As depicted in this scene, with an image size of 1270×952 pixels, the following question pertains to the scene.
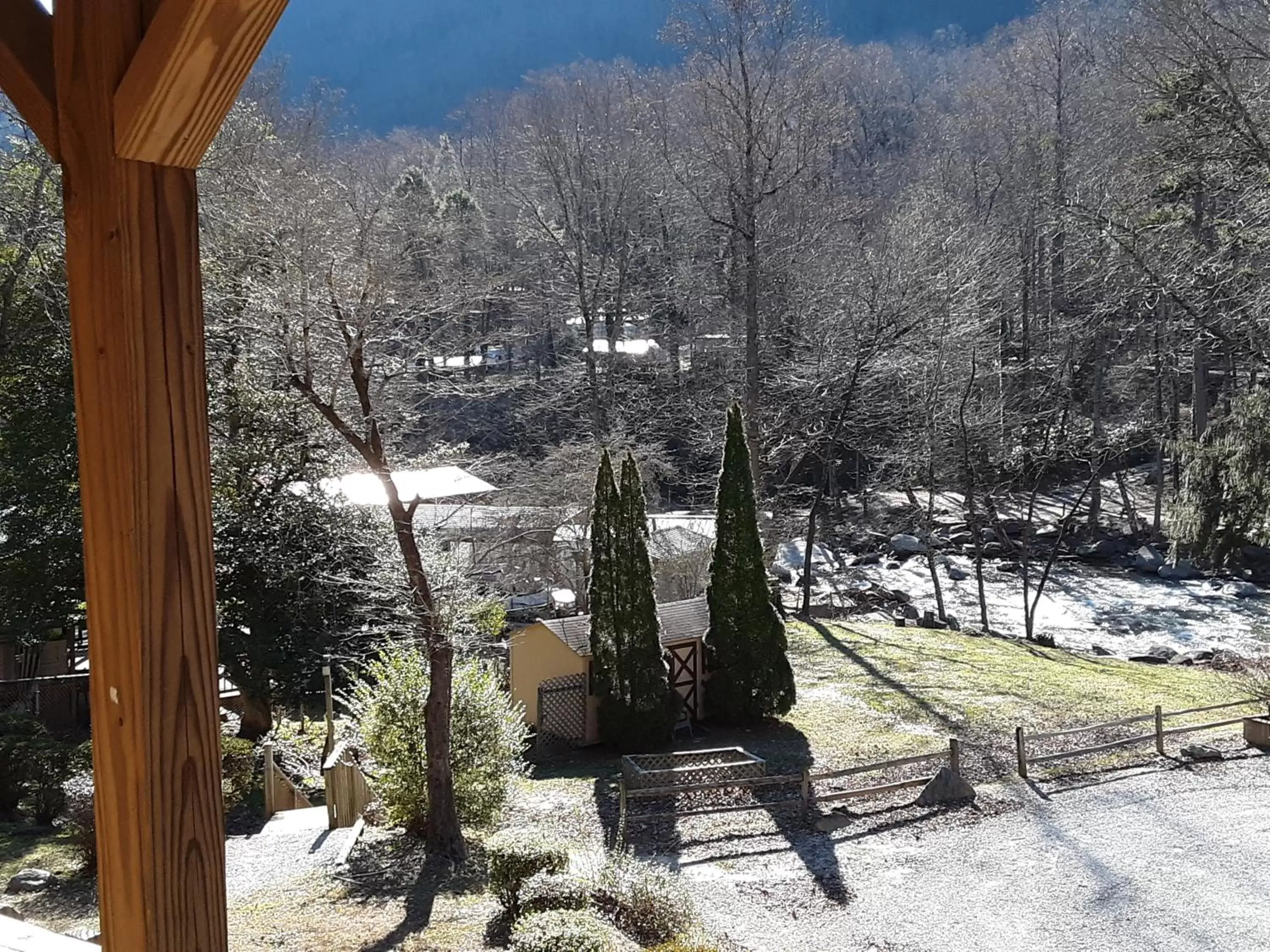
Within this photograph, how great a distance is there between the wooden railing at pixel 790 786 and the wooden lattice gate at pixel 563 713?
2.33 meters

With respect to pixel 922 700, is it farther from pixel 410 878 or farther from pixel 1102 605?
pixel 1102 605

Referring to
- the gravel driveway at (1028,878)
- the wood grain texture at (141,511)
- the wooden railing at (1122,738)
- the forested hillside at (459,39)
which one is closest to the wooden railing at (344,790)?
the gravel driveway at (1028,878)

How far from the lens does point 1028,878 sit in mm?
9328

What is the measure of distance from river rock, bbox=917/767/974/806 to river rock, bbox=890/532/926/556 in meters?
18.6

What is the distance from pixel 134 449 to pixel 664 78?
1434 inches

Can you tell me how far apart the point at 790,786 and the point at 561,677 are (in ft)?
12.6

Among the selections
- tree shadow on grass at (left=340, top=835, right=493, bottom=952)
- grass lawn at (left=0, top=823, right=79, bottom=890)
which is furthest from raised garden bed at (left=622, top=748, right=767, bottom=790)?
grass lawn at (left=0, top=823, right=79, bottom=890)

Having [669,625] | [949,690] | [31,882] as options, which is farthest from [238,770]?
[949,690]

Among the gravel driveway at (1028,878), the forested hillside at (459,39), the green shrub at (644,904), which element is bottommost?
the gravel driveway at (1028,878)

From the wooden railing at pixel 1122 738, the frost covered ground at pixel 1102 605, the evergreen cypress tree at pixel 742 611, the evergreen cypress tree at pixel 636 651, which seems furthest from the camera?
the frost covered ground at pixel 1102 605

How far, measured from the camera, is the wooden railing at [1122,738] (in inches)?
487

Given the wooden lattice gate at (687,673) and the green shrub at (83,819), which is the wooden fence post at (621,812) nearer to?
the wooden lattice gate at (687,673)

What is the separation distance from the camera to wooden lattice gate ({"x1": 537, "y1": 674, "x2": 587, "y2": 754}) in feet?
46.5

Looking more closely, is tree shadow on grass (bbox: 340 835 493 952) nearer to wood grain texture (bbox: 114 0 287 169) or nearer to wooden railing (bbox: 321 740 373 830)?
wooden railing (bbox: 321 740 373 830)
